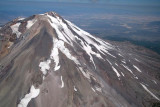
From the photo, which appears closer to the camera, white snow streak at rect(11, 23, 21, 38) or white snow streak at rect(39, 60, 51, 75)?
white snow streak at rect(39, 60, 51, 75)

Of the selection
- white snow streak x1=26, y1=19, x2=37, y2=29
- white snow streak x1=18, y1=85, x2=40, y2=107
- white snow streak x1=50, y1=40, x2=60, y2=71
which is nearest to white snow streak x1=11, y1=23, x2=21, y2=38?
white snow streak x1=26, y1=19, x2=37, y2=29

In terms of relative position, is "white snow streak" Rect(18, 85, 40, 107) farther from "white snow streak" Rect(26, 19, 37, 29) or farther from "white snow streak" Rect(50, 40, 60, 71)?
"white snow streak" Rect(26, 19, 37, 29)

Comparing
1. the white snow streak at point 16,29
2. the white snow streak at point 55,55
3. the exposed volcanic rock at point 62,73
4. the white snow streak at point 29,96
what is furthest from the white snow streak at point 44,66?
the white snow streak at point 16,29

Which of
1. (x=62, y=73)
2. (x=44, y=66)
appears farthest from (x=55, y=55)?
(x=62, y=73)

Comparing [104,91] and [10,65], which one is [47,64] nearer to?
[10,65]

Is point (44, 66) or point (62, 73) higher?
point (44, 66)

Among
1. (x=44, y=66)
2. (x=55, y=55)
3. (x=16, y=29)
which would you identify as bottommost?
(x=44, y=66)

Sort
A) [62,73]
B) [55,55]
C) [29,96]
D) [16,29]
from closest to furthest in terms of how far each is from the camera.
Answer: [29,96] < [62,73] < [55,55] < [16,29]

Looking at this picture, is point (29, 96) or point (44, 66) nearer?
point (29, 96)

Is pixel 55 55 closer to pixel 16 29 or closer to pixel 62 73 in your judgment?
pixel 62 73
